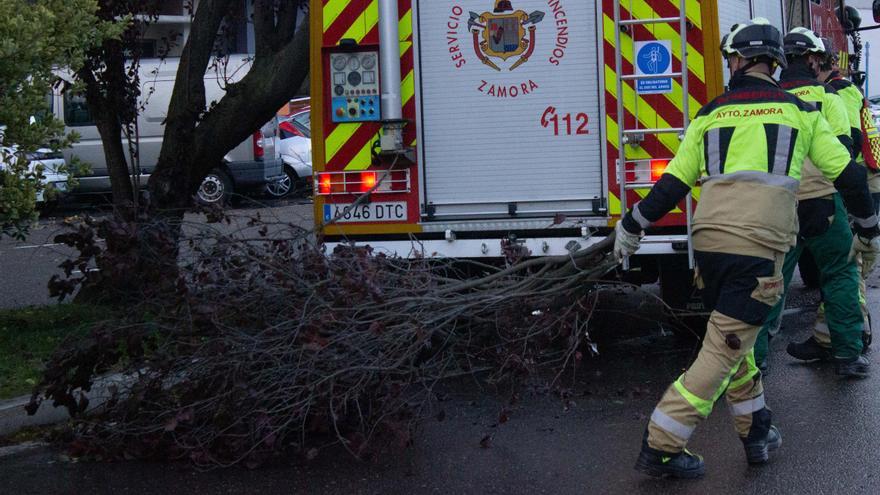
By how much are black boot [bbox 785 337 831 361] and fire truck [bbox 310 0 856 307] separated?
0.74 meters

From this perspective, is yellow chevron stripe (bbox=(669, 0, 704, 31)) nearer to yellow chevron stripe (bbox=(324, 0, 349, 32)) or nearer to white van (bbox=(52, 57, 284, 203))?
yellow chevron stripe (bbox=(324, 0, 349, 32))

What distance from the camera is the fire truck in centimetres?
721

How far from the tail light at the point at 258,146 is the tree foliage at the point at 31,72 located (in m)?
11.3

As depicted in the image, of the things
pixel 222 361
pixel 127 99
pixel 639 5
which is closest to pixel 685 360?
pixel 639 5

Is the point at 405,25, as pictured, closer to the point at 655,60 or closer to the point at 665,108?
the point at 655,60

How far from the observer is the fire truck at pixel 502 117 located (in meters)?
7.21

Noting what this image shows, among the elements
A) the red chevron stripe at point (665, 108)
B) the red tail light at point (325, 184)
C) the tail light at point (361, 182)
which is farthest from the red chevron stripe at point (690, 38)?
the red tail light at point (325, 184)

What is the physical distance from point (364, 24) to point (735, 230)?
11.0ft

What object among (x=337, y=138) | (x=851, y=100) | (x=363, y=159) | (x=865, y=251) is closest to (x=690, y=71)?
(x=851, y=100)

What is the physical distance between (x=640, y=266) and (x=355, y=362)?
9.16ft

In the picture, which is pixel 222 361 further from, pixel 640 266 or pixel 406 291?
pixel 640 266

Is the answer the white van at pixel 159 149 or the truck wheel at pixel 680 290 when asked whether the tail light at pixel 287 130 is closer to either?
the white van at pixel 159 149

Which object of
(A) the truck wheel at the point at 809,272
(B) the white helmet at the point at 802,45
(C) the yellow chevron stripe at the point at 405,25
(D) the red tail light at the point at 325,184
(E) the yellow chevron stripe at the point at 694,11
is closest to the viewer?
(B) the white helmet at the point at 802,45

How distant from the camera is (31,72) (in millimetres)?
6656
